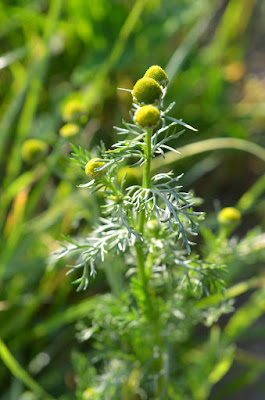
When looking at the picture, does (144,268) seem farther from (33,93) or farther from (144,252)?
(33,93)

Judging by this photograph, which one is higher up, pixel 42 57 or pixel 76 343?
pixel 42 57

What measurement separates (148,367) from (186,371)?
20 centimetres

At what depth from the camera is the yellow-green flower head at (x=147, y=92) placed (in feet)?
1.47

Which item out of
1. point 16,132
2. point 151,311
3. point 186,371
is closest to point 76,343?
point 186,371

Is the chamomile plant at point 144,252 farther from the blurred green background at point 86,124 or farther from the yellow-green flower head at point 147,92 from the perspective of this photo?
the blurred green background at point 86,124

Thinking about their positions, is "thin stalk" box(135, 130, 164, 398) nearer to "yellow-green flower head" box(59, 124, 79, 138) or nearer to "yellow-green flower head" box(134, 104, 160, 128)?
"yellow-green flower head" box(134, 104, 160, 128)

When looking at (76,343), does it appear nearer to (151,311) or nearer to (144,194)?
(151,311)

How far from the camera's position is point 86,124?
1374 millimetres

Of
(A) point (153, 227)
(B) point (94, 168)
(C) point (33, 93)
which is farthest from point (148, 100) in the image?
(C) point (33, 93)

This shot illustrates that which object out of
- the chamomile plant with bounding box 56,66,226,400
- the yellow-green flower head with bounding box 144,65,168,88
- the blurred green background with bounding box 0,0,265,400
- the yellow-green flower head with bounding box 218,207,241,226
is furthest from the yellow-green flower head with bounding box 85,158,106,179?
the blurred green background with bounding box 0,0,265,400

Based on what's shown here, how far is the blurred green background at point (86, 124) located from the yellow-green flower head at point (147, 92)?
559 mm

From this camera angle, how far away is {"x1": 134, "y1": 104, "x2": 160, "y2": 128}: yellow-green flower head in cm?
44

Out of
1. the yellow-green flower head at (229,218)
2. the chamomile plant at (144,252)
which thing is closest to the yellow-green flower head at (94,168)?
the chamomile plant at (144,252)

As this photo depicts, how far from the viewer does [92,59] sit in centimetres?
134
